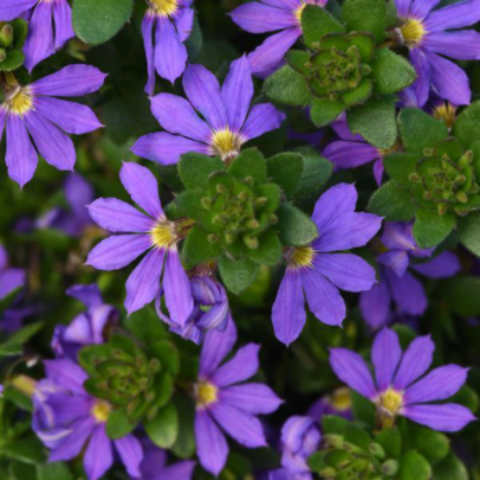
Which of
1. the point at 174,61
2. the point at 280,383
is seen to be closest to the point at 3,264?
the point at 280,383

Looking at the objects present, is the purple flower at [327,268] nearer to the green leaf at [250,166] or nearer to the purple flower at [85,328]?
the green leaf at [250,166]

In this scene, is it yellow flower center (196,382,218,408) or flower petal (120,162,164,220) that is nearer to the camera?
flower petal (120,162,164,220)

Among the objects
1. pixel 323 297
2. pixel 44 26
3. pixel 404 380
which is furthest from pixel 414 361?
pixel 44 26

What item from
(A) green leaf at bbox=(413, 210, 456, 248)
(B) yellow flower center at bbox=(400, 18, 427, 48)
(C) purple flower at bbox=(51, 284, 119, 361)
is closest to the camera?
(A) green leaf at bbox=(413, 210, 456, 248)

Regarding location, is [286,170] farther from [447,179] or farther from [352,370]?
[352,370]

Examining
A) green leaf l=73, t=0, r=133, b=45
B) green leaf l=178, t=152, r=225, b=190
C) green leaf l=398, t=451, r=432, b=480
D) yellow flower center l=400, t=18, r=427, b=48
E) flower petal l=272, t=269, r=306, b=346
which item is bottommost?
green leaf l=398, t=451, r=432, b=480

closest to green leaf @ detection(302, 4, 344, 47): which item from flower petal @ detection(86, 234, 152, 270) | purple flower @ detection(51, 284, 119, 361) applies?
flower petal @ detection(86, 234, 152, 270)

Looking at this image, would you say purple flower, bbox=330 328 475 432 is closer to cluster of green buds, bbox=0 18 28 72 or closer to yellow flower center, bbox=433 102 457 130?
yellow flower center, bbox=433 102 457 130
